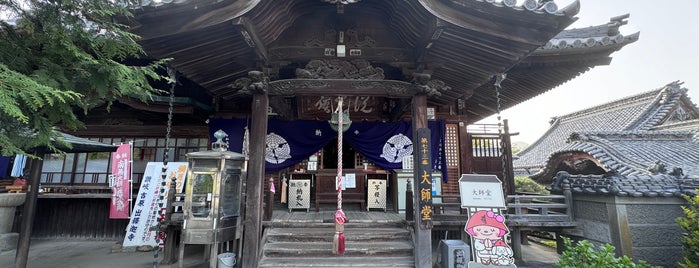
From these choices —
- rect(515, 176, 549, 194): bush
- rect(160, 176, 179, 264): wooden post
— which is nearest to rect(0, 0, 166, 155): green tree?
rect(160, 176, 179, 264): wooden post

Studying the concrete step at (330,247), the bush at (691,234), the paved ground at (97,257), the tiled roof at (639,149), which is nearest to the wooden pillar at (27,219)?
the paved ground at (97,257)

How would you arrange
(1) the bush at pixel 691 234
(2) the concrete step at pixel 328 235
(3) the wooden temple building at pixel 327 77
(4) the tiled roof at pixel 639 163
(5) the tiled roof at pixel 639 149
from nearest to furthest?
1. (1) the bush at pixel 691 234
2. (3) the wooden temple building at pixel 327 77
3. (4) the tiled roof at pixel 639 163
4. (2) the concrete step at pixel 328 235
5. (5) the tiled roof at pixel 639 149

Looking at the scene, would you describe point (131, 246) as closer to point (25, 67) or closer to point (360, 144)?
point (25, 67)

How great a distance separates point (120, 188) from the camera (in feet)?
26.5

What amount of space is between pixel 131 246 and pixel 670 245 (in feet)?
38.9

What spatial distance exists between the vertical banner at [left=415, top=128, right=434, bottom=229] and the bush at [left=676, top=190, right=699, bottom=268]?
12.9ft

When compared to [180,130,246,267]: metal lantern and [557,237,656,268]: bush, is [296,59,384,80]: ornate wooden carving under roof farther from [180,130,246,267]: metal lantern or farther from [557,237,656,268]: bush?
[557,237,656,268]: bush

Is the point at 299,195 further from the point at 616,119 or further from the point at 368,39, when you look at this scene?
the point at 616,119

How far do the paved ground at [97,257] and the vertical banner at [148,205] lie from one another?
0.38 metres

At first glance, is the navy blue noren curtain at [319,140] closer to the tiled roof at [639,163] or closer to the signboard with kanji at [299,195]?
the signboard with kanji at [299,195]

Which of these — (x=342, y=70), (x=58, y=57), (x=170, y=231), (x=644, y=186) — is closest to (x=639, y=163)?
(x=644, y=186)

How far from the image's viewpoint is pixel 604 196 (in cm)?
538

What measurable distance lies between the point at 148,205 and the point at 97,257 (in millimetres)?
1521

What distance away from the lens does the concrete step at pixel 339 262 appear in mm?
5207
